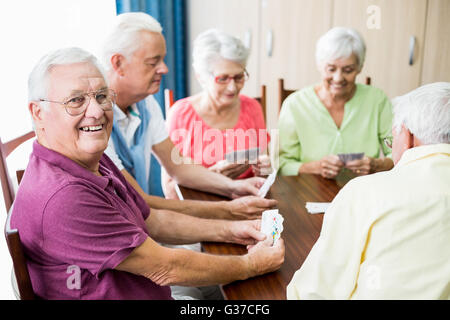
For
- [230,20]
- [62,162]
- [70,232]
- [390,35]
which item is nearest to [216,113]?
[62,162]

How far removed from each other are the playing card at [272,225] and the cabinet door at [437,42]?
6.71 feet

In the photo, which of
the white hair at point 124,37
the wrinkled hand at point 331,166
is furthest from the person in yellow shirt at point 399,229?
the white hair at point 124,37

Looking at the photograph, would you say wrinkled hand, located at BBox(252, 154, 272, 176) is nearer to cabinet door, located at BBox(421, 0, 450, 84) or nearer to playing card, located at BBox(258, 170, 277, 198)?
playing card, located at BBox(258, 170, 277, 198)

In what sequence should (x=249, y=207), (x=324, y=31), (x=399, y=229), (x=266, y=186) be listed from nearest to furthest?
1. (x=399, y=229)
2. (x=249, y=207)
3. (x=266, y=186)
4. (x=324, y=31)

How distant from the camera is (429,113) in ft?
3.43

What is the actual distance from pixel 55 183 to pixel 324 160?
4.68 feet

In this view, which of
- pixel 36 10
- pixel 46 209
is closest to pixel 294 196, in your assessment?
pixel 46 209

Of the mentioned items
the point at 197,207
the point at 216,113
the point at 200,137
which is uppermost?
the point at 216,113

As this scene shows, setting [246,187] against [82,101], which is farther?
[246,187]

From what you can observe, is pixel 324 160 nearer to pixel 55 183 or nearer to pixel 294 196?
pixel 294 196

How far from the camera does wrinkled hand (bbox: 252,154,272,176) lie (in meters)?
2.20

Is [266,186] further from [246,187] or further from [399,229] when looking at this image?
[399,229]

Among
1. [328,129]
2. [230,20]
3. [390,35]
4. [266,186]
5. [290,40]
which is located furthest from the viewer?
[230,20]

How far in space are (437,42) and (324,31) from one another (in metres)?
0.92
